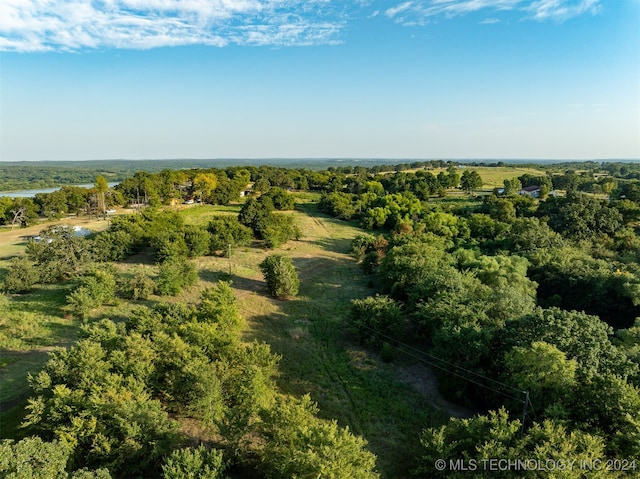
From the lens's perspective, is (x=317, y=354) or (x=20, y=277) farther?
(x=20, y=277)

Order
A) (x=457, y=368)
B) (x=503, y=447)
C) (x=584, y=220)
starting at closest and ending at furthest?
(x=503, y=447)
(x=457, y=368)
(x=584, y=220)

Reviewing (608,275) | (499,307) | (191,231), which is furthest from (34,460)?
(608,275)

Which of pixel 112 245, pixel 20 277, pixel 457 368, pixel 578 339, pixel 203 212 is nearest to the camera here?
pixel 578 339

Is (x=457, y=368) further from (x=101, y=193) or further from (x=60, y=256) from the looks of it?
(x=101, y=193)

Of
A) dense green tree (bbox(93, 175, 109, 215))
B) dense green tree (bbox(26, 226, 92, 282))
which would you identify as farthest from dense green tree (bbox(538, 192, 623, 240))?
dense green tree (bbox(93, 175, 109, 215))

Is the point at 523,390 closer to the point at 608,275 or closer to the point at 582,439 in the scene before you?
the point at 582,439

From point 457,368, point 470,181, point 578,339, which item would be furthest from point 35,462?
point 470,181
